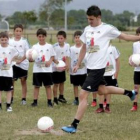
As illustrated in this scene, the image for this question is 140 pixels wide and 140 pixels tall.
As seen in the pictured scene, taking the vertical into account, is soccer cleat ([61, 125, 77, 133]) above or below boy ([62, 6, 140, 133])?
below

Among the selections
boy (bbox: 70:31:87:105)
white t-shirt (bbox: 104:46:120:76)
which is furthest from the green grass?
white t-shirt (bbox: 104:46:120:76)

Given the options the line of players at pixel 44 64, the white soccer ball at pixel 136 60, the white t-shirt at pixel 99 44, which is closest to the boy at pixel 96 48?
the white t-shirt at pixel 99 44

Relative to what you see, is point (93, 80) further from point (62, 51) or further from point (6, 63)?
point (62, 51)

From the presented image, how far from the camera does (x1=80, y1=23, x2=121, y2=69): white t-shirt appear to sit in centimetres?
736

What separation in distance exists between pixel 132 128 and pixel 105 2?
137947 millimetres

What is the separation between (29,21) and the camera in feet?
217

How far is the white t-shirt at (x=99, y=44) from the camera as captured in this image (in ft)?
24.2

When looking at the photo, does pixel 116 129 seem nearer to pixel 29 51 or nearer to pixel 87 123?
pixel 87 123

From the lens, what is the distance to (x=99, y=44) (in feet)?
24.2

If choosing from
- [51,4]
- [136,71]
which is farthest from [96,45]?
[51,4]

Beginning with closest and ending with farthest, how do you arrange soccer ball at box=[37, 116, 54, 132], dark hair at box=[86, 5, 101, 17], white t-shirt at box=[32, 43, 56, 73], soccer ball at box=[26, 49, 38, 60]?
soccer ball at box=[37, 116, 54, 132], dark hair at box=[86, 5, 101, 17], soccer ball at box=[26, 49, 38, 60], white t-shirt at box=[32, 43, 56, 73]

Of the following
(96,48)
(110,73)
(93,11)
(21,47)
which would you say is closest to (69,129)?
(96,48)

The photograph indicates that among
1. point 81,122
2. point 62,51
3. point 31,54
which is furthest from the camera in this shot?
point 62,51

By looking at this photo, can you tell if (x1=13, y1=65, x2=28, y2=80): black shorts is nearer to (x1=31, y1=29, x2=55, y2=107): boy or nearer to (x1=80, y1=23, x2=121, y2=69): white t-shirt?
(x1=31, y1=29, x2=55, y2=107): boy
